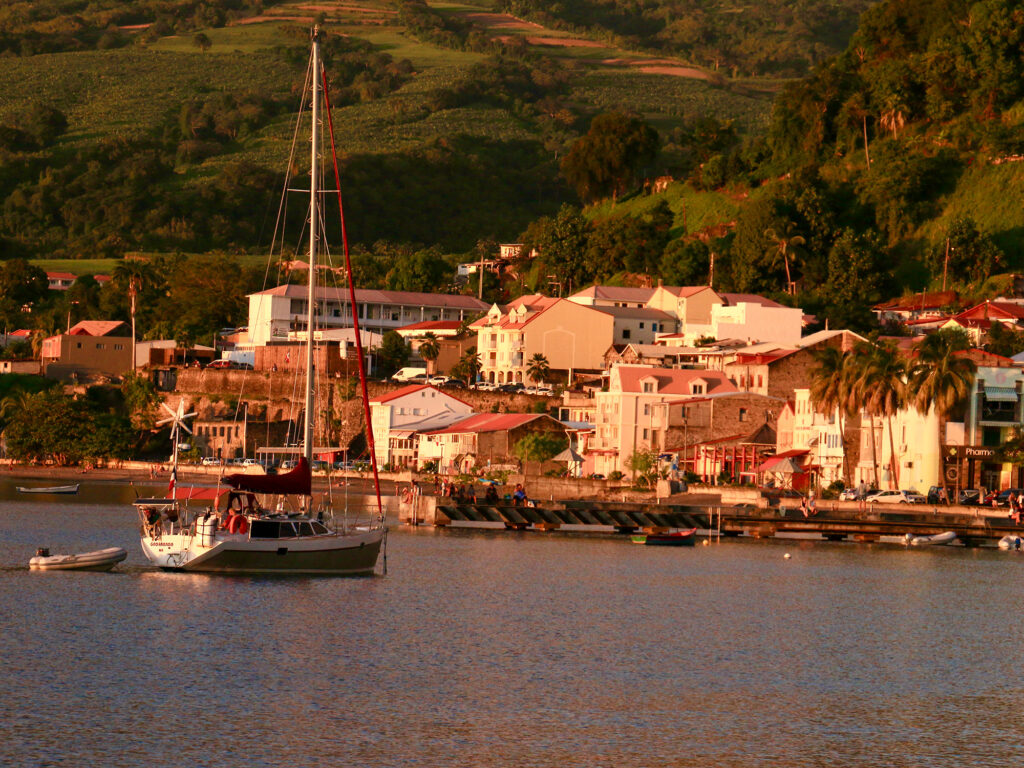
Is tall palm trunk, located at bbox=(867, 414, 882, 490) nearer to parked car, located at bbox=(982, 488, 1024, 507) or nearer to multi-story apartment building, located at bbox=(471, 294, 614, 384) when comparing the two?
parked car, located at bbox=(982, 488, 1024, 507)

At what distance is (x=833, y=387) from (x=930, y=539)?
1367cm

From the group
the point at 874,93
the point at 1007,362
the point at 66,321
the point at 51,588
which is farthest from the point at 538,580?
the point at 66,321

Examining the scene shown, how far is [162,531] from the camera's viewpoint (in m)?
51.4

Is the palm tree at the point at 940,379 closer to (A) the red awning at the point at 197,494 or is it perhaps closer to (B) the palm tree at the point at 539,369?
(A) the red awning at the point at 197,494

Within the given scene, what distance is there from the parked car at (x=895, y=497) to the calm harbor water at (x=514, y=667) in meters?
17.2

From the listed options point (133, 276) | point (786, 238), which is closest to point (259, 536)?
point (786, 238)

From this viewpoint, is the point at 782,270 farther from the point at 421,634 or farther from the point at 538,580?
the point at 421,634

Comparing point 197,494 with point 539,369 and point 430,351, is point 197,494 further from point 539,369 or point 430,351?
point 430,351

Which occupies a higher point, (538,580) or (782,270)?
(782,270)

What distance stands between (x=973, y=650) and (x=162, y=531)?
83.4 feet

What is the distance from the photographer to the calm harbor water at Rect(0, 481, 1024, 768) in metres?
29.0

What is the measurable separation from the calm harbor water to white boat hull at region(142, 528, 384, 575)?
593 millimetres

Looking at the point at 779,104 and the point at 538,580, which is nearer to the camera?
the point at 538,580

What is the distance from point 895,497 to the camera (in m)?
78.2
